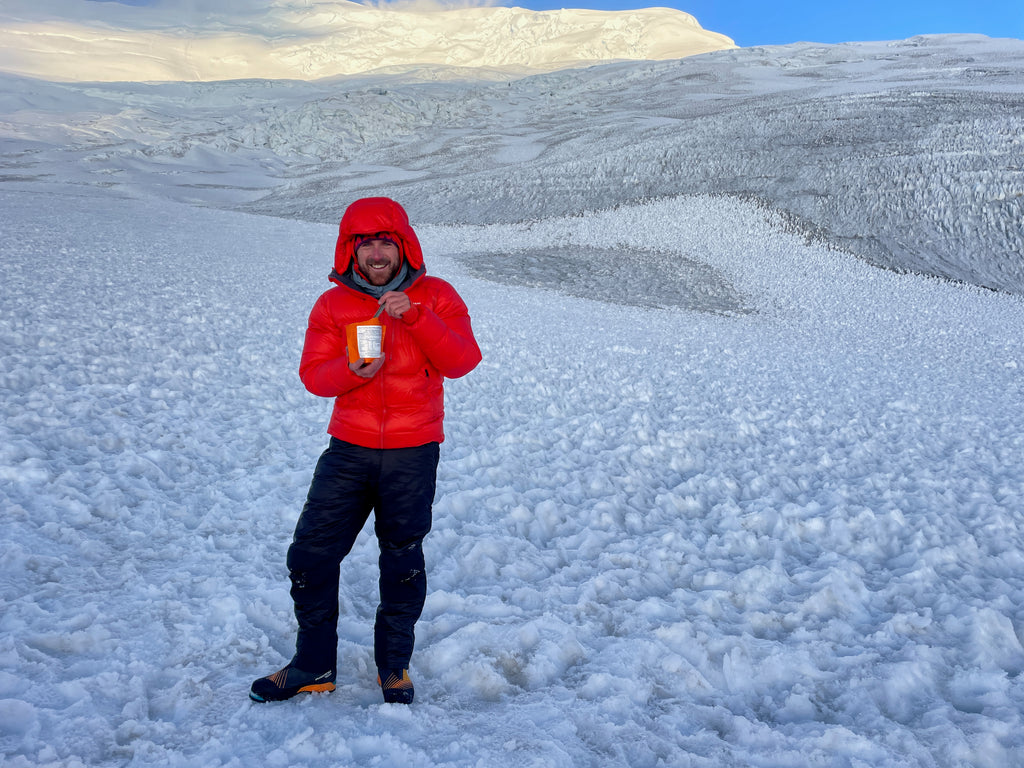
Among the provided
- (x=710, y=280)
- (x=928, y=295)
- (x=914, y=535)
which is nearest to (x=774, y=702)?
(x=914, y=535)

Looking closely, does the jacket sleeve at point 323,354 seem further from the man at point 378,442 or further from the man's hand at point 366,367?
the man's hand at point 366,367

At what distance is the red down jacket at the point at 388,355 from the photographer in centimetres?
285

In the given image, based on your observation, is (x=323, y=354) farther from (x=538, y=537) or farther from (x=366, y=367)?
(x=538, y=537)

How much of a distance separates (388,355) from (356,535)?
2.92 feet

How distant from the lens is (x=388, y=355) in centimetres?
295

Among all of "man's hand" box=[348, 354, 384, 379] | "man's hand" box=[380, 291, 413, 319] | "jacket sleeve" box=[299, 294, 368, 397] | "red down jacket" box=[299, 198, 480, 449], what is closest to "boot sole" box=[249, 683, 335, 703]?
"red down jacket" box=[299, 198, 480, 449]

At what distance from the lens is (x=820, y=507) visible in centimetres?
577

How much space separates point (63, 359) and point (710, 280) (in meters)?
20.2

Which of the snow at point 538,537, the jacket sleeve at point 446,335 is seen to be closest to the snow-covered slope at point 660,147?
the snow at point 538,537

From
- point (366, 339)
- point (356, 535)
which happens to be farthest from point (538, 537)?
point (366, 339)

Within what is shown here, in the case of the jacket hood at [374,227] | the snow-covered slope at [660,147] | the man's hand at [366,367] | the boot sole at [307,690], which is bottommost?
the boot sole at [307,690]

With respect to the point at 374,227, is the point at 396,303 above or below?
below

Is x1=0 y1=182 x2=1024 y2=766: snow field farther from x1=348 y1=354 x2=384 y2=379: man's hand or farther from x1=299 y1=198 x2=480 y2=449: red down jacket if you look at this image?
x1=348 y1=354 x2=384 y2=379: man's hand

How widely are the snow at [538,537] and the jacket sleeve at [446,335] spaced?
172cm
